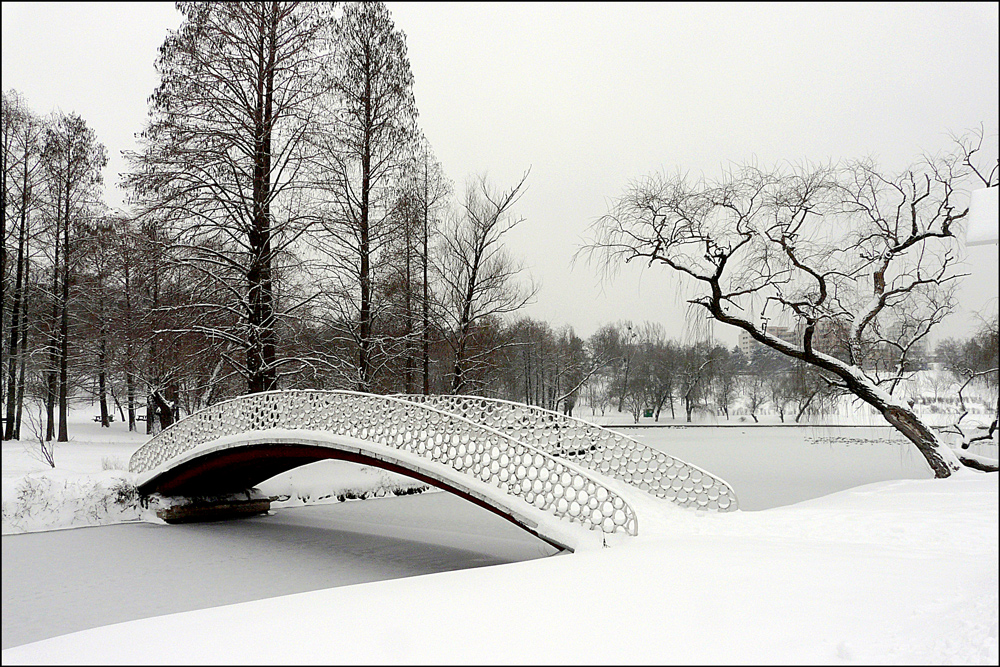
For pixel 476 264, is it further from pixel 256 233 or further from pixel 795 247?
pixel 795 247

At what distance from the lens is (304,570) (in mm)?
9969

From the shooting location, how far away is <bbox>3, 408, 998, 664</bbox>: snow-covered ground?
2959 mm

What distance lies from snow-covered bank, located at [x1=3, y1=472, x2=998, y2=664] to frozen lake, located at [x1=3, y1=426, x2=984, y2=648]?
4980 mm

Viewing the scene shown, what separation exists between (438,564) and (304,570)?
1923 millimetres

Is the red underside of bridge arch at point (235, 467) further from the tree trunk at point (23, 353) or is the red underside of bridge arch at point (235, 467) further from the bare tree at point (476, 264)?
the tree trunk at point (23, 353)

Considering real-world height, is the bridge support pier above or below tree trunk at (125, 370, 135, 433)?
below

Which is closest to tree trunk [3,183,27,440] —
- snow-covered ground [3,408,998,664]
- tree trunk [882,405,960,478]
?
snow-covered ground [3,408,998,664]

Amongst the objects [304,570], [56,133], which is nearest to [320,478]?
[304,570]

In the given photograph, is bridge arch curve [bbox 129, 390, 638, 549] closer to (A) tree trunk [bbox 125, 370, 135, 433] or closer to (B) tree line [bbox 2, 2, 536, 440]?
(B) tree line [bbox 2, 2, 536, 440]

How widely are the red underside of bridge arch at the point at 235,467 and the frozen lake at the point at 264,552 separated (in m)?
0.97

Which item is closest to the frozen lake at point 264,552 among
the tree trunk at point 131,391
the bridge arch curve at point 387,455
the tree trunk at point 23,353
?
the bridge arch curve at point 387,455

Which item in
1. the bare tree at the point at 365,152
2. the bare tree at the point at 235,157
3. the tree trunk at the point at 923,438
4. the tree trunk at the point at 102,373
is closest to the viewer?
the tree trunk at the point at 923,438

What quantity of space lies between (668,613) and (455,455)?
5997 mm

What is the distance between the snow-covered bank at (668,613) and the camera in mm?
2949
